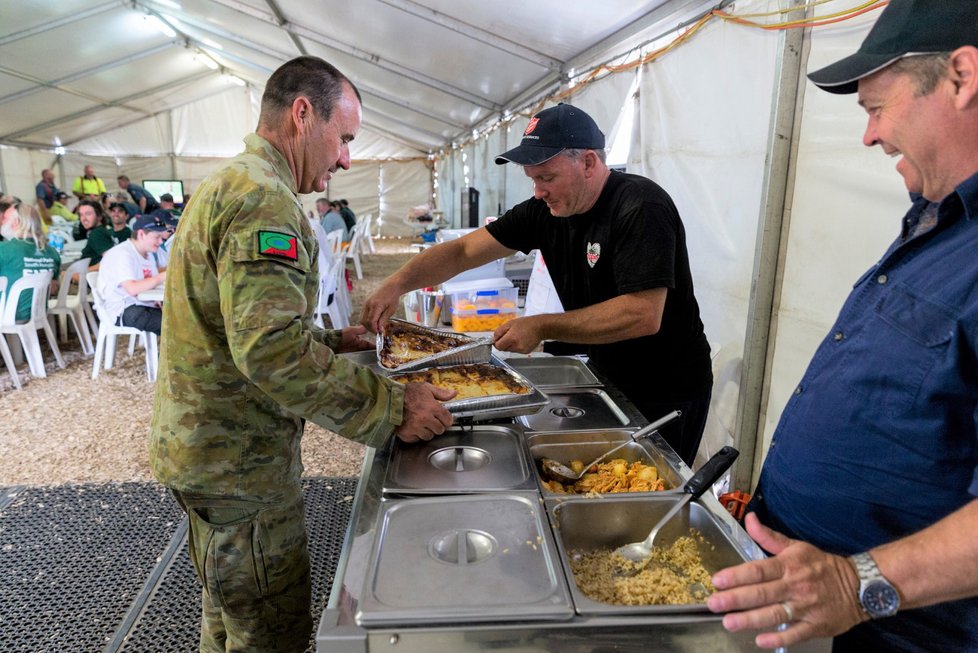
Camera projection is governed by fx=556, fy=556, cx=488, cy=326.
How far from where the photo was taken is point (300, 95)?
1.48m

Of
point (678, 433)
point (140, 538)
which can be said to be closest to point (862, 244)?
point (678, 433)

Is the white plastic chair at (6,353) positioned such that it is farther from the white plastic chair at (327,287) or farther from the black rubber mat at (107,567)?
the white plastic chair at (327,287)

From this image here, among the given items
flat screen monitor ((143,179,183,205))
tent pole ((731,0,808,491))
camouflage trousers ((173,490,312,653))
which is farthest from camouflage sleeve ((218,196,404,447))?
flat screen monitor ((143,179,183,205))

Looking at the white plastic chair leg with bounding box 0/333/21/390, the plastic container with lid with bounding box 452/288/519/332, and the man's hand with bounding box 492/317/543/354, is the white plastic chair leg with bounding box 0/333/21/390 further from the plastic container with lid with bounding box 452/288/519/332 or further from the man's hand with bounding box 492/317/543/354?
the man's hand with bounding box 492/317/543/354

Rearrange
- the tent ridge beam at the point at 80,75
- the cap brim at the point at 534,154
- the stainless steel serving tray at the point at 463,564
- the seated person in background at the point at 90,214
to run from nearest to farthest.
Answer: the stainless steel serving tray at the point at 463,564 < the cap brim at the point at 534,154 < the seated person in background at the point at 90,214 < the tent ridge beam at the point at 80,75

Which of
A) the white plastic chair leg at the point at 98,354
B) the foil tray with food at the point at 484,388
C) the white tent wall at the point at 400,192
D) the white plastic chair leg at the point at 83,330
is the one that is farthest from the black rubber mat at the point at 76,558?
the white tent wall at the point at 400,192

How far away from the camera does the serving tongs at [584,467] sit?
1.42 meters

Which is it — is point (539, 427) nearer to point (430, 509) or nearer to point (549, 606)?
point (430, 509)

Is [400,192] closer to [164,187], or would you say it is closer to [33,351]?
[164,187]

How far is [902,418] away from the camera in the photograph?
901 millimetres

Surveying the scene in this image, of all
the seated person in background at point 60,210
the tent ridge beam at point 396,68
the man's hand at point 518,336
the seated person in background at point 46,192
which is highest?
the tent ridge beam at point 396,68

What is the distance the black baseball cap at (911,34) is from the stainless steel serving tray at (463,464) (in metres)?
1.01

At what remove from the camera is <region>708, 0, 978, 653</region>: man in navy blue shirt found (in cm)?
75

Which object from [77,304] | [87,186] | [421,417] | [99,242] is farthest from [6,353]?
[87,186]
